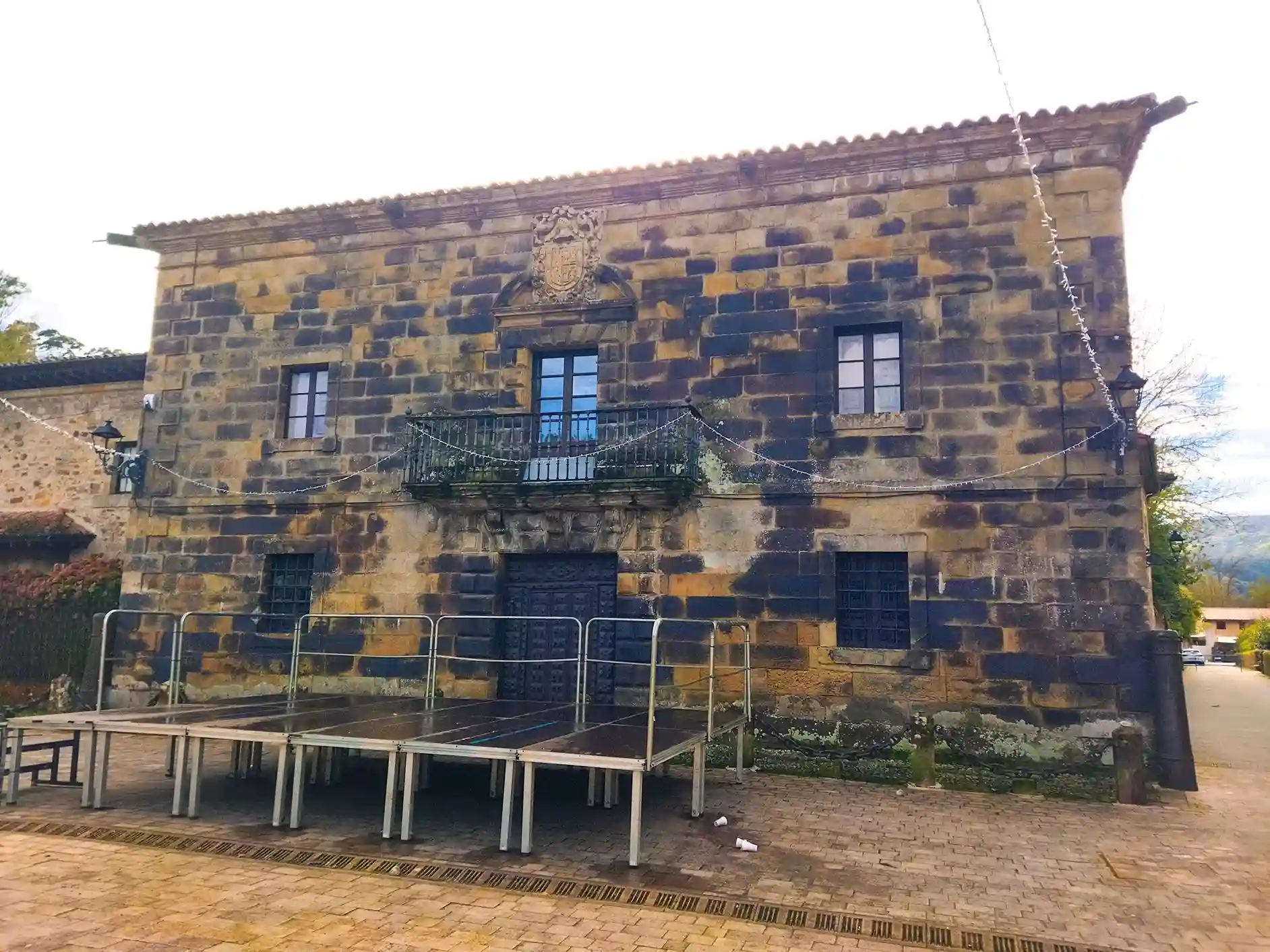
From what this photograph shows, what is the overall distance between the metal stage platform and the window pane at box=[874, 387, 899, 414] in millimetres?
3358

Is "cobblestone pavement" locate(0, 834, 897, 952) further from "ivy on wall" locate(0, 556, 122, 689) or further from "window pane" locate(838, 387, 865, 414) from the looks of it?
"ivy on wall" locate(0, 556, 122, 689)

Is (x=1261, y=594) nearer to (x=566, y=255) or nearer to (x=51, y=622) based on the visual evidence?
(x=566, y=255)

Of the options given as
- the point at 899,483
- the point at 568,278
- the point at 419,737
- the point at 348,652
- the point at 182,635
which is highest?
the point at 568,278

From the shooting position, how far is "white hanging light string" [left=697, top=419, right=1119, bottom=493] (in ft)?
33.8

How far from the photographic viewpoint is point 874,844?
24.2 feet

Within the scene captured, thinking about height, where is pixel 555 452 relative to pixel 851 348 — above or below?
below

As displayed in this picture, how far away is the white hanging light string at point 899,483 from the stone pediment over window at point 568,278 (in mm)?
2228

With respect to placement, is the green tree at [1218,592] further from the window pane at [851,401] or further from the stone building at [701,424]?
the window pane at [851,401]

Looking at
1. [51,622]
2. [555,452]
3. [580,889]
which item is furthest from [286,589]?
[580,889]

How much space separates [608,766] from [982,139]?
891cm

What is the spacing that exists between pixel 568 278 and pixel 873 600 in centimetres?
611

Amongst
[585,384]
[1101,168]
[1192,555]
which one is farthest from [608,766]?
[1192,555]

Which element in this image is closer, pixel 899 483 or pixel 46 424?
pixel 899 483

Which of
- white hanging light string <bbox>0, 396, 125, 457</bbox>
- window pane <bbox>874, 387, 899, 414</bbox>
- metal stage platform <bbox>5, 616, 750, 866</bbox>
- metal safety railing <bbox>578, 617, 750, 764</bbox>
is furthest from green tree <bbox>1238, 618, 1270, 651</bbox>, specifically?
white hanging light string <bbox>0, 396, 125, 457</bbox>
